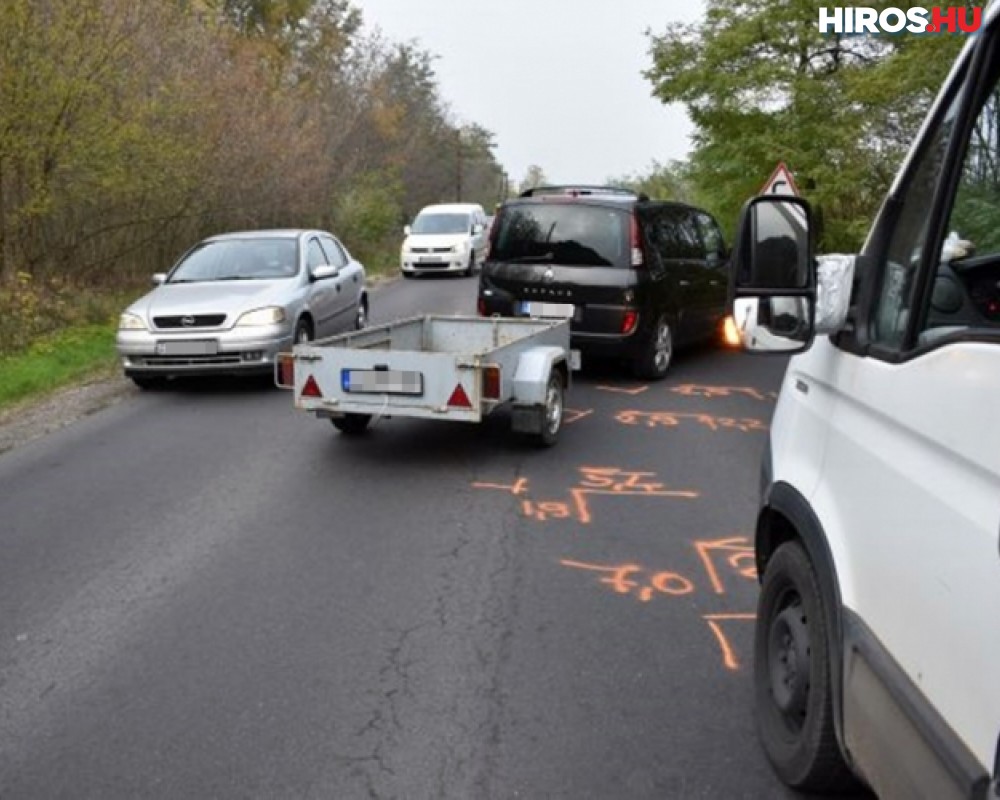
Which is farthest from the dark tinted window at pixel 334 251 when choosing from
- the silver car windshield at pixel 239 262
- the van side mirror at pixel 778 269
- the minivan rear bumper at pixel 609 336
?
the van side mirror at pixel 778 269

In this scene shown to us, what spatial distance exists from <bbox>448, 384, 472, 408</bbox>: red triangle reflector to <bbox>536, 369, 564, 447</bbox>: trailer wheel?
0.70 m

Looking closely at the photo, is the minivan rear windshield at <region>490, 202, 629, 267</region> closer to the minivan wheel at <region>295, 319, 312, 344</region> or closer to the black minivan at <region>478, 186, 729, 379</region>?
the black minivan at <region>478, 186, 729, 379</region>

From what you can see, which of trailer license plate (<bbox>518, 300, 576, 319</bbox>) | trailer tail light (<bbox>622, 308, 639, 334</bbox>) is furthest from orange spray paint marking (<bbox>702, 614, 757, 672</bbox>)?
trailer license plate (<bbox>518, 300, 576, 319</bbox>)

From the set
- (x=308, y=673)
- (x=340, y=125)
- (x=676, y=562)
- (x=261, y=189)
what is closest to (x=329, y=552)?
(x=308, y=673)

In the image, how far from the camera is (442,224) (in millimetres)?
27016

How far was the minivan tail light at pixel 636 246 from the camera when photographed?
9.91m

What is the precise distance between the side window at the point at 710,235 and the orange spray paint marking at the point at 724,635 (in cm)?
800

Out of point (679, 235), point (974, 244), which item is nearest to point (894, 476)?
point (974, 244)

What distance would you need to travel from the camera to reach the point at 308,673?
3.90 meters

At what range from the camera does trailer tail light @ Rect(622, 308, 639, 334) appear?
9766 mm

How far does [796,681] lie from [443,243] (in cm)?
2333

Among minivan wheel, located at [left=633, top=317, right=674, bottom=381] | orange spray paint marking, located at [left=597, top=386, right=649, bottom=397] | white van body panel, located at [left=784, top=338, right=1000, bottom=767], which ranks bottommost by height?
orange spray paint marking, located at [left=597, top=386, right=649, bottom=397]

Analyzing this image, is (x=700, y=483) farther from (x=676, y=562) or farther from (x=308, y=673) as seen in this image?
(x=308, y=673)

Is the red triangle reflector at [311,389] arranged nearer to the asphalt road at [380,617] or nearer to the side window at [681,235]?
the asphalt road at [380,617]
